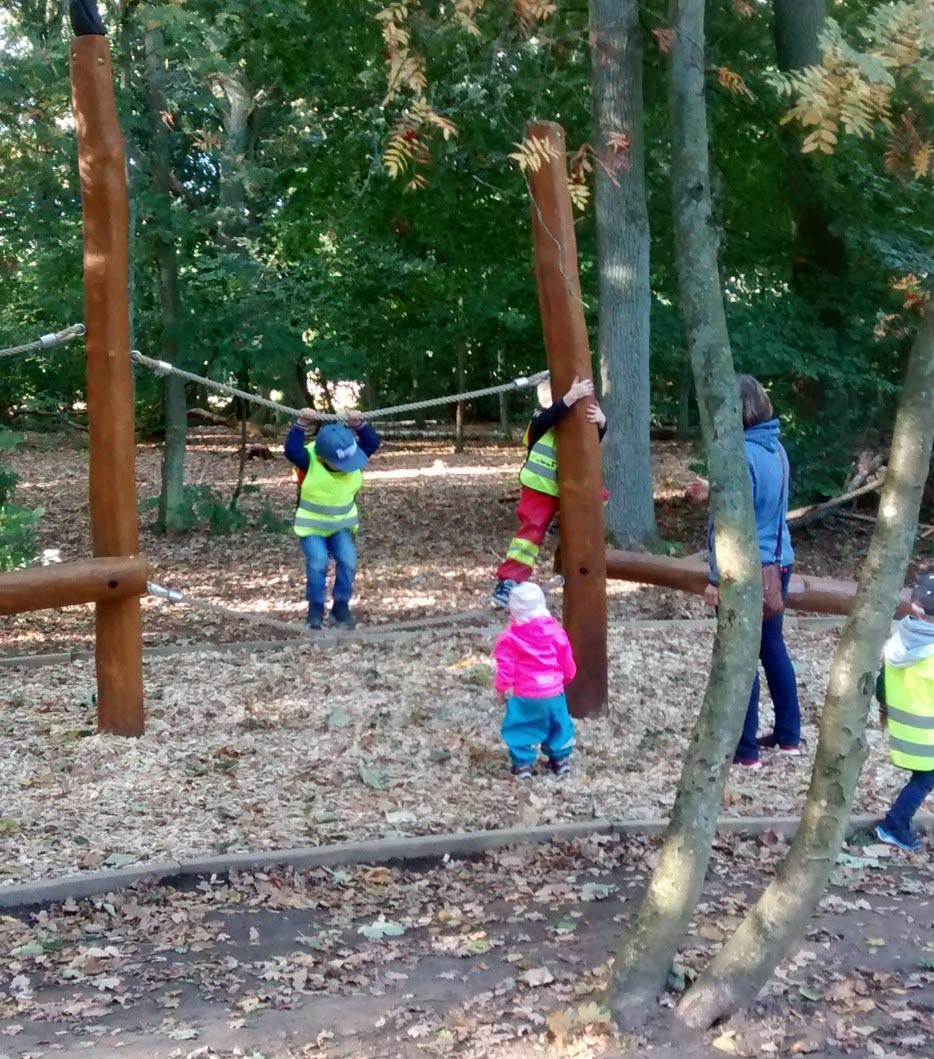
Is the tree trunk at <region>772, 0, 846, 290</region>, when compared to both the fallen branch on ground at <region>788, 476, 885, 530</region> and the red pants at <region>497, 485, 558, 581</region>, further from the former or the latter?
the red pants at <region>497, 485, 558, 581</region>

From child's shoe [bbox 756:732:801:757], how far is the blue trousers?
3.33 ft

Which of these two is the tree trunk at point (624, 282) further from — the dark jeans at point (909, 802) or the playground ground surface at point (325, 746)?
the dark jeans at point (909, 802)

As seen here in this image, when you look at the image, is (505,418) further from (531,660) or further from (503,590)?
(531,660)

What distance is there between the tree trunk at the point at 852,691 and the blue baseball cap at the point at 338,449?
474cm

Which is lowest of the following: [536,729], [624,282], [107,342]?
[536,729]

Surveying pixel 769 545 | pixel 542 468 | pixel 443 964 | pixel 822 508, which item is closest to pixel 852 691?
pixel 443 964

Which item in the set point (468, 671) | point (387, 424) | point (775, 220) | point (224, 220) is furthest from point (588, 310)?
point (387, 424)

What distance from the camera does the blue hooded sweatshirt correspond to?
530 centimetres

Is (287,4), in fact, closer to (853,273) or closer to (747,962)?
(853,273)

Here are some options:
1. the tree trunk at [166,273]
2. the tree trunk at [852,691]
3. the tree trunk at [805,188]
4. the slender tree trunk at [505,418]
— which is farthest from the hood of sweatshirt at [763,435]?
the slender tree trunk at [505,418]

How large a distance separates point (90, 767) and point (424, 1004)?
2.58 meters

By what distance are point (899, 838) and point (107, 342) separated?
4.15 metres

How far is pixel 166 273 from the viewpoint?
465 inches

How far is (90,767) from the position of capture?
5.50 metres
